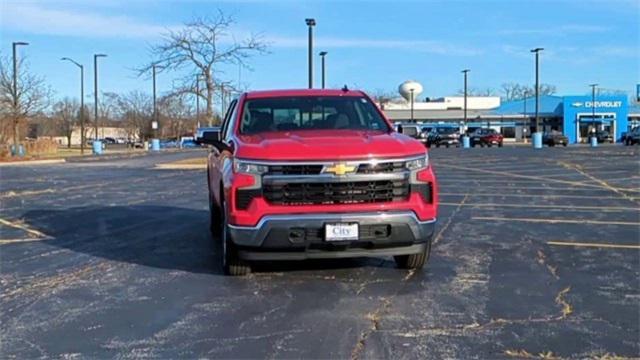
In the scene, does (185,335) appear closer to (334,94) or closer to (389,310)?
(389,310)

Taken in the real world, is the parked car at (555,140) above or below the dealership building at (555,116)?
below

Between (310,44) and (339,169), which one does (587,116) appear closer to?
(310,44)

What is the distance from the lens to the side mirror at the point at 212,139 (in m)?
7.53

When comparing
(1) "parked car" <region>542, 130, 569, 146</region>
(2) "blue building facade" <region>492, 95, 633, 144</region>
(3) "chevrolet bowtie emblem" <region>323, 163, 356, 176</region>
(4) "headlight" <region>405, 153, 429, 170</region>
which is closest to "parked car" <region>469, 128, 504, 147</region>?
(1) "parked car" <region>542, 130, 569, 146</region>

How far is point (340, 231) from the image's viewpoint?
6094 millimetres

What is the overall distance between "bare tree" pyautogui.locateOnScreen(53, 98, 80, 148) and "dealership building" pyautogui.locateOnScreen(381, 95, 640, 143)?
43942 millimetres

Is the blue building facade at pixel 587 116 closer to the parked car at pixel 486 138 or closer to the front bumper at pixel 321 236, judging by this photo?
the parked car at pixel 486 138

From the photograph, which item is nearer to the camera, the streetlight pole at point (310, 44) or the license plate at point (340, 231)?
the license plate at point (340, 231)

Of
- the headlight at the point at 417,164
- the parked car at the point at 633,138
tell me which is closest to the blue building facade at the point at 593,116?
the parked car at the point at 633,138

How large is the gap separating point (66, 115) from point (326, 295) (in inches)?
→ 3803

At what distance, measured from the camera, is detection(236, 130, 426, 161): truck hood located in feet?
20.1

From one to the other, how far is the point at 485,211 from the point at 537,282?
5.38m

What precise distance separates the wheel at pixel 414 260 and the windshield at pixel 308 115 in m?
1.35

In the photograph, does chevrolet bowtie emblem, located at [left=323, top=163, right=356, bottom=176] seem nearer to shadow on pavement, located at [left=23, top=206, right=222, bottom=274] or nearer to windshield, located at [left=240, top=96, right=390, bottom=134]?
windshield, located at [left=240, top=96, right=390, bottom=134]
